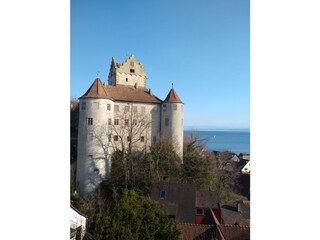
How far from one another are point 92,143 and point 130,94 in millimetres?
1740

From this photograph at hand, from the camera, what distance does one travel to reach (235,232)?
8.31ft

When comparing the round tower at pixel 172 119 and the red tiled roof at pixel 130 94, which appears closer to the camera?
the round tower at pixel 172 119

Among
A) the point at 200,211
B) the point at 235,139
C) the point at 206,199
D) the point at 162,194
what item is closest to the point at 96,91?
the point at 162,194

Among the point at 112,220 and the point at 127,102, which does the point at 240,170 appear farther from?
the point at 112,220

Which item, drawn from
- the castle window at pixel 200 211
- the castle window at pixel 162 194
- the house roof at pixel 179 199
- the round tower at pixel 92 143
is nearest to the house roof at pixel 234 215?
the castle window at pixel 200 211

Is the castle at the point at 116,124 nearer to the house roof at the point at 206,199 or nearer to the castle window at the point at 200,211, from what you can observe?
the house roof at the point at 206,199

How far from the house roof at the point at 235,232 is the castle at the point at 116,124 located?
4030mm

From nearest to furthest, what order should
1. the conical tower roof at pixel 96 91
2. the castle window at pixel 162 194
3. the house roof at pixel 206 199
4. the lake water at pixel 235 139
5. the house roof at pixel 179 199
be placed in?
the lake water at pixel 235 139, the house roof at pixel 179 199, the castle window at pixel 162 194, the house roof at pixel 206 199, the conical tower roof at pixel 96 91

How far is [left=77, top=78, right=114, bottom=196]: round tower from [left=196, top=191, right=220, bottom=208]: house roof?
276 centimetres

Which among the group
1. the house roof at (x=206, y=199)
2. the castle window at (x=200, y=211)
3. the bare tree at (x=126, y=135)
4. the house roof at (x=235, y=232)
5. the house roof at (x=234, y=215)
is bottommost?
the house roof at (x=234, y=215)

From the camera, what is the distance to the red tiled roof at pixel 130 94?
24.2 feet

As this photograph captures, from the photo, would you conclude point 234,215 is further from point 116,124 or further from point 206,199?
point 116,124
